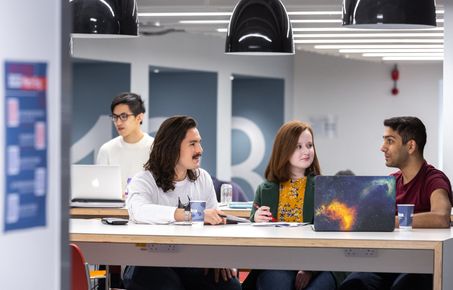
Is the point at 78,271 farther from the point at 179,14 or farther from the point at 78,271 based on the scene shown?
the point at 179,14

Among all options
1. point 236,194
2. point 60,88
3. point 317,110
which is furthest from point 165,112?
point 60,88

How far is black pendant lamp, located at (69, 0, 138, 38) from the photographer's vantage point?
606cm

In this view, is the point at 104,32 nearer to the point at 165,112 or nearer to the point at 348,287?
the point at 348,287

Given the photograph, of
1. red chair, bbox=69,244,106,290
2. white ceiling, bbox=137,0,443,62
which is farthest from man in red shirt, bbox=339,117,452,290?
white ceiling, bbox=137,0,443,62

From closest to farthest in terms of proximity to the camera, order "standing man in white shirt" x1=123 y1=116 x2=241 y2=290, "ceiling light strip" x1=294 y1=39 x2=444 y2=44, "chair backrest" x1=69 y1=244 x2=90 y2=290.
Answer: "chair backrest" x1=69 y1=244 x2=90 y2=290
"standing man in white shirt" x1=123 y1=116 x2=241 y2=290
"ceiling light strip" x1=294 y1=39 x2=444 y2=44

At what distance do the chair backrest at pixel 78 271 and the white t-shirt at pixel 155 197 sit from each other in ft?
3.49

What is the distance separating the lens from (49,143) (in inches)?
115

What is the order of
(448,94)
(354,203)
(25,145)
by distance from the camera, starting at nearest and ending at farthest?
(25,145)
(354,203)
(448,94)

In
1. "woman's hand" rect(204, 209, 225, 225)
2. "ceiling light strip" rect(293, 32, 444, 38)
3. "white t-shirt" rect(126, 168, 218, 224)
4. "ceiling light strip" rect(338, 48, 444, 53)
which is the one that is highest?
"ceiling light strip" rect(293, 32, 444, 38)

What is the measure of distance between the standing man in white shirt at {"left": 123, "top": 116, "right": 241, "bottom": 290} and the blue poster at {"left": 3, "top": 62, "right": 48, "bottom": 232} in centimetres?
275

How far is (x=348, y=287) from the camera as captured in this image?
570cm

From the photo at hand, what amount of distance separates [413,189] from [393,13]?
3.71ft

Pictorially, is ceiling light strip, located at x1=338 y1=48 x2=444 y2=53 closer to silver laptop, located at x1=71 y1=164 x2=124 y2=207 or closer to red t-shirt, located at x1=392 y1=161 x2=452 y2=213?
silver laptop, located at x1=71 y1=164 x2=124 y2=207

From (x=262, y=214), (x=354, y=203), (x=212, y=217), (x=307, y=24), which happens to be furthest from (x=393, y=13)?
(x=307, y=24)
